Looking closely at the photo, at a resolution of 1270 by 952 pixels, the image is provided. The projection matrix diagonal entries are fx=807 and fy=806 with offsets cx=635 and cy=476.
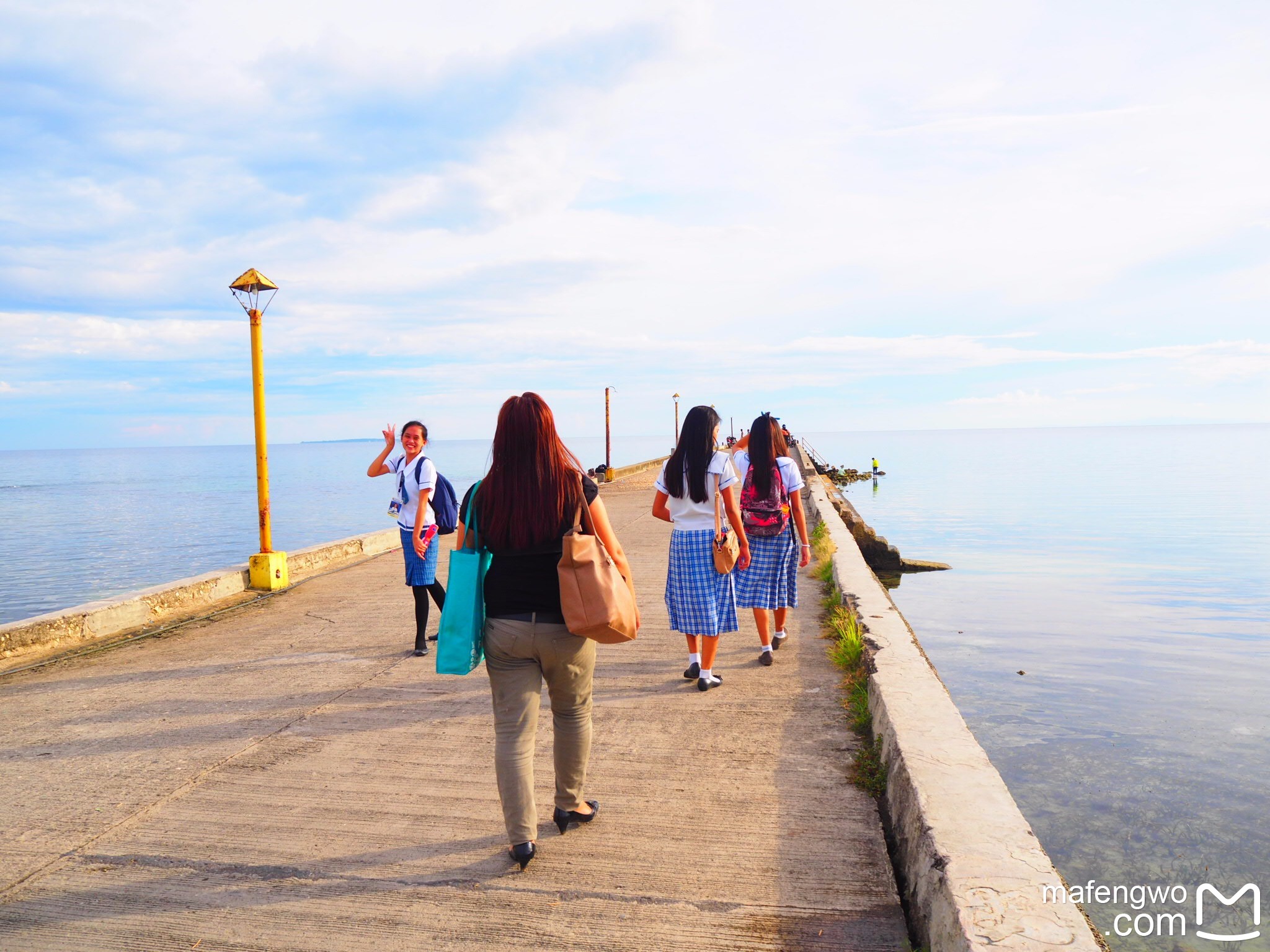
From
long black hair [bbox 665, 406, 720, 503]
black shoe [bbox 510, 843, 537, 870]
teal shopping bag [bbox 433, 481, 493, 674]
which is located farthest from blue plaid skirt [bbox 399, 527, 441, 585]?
black shoe [bbox 510, 843, 537, 870]

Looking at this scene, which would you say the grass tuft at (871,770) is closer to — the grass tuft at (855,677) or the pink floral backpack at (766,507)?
the grass tuft at (855,677)

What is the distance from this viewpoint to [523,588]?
10.8ft

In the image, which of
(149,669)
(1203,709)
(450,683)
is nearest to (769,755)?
(450,683)

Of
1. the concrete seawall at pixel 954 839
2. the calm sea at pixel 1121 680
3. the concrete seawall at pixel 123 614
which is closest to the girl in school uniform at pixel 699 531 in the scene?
the concrete seawall at pixel 954 839

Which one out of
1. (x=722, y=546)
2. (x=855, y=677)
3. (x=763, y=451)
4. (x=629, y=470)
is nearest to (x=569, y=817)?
(x=722, y=546)

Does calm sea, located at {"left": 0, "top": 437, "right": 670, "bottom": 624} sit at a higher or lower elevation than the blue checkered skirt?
lower

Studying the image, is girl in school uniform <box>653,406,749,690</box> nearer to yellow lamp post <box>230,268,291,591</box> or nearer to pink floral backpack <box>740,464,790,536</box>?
pink floral backpack <box>740,464,790,536</box>

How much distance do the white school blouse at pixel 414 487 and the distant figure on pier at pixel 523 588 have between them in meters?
3.13

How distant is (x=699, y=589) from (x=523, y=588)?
2.42 metres

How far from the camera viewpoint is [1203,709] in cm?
1002

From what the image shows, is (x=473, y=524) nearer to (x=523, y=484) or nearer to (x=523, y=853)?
(x=523, y=484)

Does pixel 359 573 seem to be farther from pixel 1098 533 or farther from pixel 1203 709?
pixel 1098 533

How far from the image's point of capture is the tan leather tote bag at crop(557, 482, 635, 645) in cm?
318

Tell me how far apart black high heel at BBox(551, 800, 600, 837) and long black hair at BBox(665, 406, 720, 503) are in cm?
229
